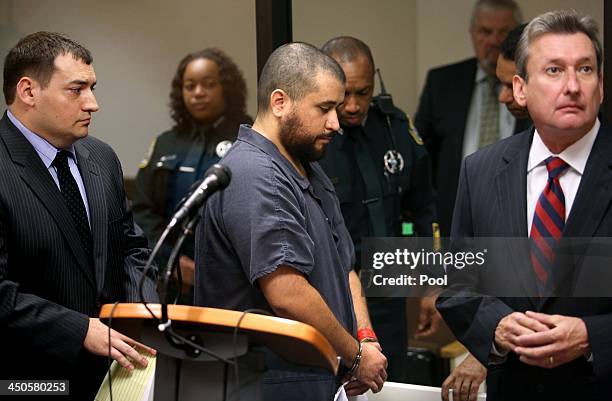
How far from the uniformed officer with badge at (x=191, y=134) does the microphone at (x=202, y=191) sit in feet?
6.49

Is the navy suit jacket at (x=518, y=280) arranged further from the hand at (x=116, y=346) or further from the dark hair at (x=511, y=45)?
the hand at (x=116, y=346)

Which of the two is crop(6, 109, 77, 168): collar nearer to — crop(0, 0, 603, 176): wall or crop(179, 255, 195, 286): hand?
crop(179, 255, 195, 286): hand

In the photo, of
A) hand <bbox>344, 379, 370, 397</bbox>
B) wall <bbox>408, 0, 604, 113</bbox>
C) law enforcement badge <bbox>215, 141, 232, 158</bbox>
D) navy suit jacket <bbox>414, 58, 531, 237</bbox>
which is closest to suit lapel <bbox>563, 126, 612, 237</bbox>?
hand <bbox>344, 379, 370, 397</bbox>

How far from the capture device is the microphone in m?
1.83

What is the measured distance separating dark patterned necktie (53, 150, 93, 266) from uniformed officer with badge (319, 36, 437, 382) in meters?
1.00

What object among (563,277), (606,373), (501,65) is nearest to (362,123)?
(501,65)

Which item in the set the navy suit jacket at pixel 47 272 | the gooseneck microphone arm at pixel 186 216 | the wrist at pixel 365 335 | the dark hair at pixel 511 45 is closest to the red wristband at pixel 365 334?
the wrist at pixel 365 335

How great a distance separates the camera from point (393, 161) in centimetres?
346

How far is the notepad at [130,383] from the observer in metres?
2.31

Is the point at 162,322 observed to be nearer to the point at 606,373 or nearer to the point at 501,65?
the point at 606,373

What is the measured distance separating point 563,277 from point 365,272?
711mm

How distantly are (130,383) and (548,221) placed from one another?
1190mm

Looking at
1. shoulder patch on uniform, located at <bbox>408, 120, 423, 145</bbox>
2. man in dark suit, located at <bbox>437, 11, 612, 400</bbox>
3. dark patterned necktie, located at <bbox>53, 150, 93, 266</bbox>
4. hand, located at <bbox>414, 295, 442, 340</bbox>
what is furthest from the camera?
shoulder patch on uniform, located at <bbox>408, 120, 423, 145</bbox>

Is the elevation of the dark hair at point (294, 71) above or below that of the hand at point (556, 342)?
above
